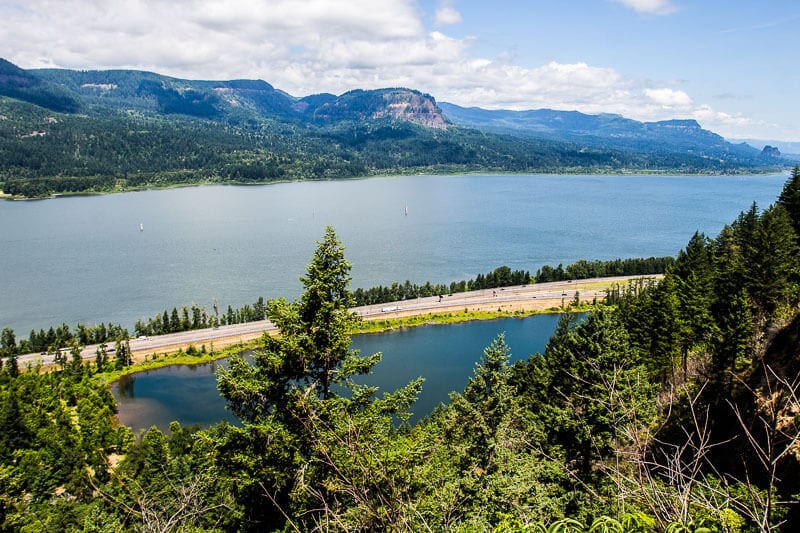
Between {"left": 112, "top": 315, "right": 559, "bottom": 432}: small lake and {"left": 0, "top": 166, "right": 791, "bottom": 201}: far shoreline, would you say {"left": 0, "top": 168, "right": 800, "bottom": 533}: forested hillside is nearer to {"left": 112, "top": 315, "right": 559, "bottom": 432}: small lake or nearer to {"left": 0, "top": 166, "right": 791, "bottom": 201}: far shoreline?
{"left": 112, "top": 315, "right": 559, "bottom": 432}: small lake

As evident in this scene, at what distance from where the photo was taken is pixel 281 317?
6605mm

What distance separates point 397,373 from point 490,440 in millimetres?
22386

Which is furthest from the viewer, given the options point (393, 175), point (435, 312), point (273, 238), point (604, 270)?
point (393, 175)

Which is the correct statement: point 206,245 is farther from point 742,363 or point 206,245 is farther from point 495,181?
point 495,181

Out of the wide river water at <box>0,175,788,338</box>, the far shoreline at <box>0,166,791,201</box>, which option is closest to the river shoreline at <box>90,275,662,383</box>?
the wide river water at <box>0,175,788,338</box>

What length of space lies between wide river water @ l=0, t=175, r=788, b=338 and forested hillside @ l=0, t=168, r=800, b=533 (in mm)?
26932

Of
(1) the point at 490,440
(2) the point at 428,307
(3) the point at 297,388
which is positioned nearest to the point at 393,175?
(2) the point at 428,307

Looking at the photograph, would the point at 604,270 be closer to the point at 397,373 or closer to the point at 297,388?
the point at 397,373

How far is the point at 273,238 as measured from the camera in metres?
68.2

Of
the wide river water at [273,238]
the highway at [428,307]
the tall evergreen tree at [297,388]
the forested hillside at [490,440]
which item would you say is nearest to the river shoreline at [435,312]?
the highway at [428,307]

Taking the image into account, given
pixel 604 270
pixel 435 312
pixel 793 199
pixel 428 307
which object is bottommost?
pixel 435 312

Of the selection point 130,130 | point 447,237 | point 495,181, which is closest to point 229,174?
point 130,130

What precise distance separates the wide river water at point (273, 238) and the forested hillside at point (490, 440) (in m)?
26.9

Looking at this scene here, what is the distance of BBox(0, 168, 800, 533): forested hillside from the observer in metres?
2.47
